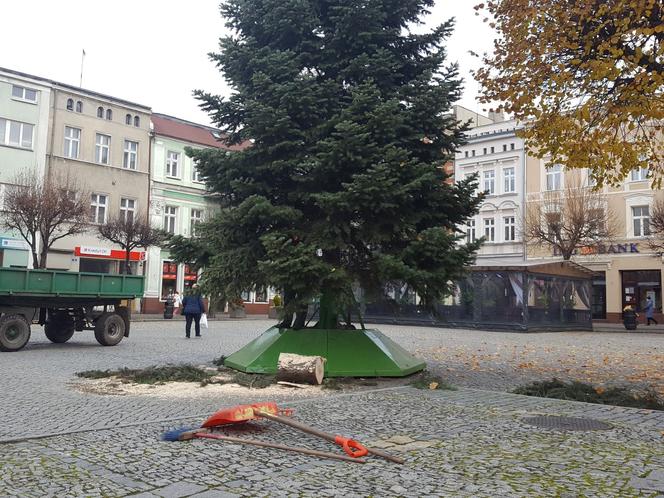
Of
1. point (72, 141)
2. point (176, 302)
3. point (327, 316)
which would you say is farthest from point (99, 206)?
point (327, 316)

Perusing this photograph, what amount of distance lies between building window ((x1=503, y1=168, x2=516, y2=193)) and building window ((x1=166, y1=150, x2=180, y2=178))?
23.0 metres

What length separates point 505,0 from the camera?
10852mm

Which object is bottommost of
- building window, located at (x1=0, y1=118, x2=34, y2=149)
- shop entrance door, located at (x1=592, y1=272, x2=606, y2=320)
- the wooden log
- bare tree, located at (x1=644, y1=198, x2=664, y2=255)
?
the wooden log

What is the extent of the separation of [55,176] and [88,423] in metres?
29.8

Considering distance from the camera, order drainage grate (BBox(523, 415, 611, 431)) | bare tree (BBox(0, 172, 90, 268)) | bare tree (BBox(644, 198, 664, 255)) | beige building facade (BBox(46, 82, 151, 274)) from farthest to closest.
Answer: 1. beige building facade (BBox(46, 82, 151, 274))
2. bare tree (BBox(644, 198, 664, 255))
3. bare tree (BBox(0, 172, 90, 268))
4. drainage grate (BBox(523, 415, 611, 431))

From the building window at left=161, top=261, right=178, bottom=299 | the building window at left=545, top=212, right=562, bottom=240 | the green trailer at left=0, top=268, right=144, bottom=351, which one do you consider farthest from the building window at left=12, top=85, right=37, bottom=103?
the building window at left=545, top=212, right=562, bottom=240

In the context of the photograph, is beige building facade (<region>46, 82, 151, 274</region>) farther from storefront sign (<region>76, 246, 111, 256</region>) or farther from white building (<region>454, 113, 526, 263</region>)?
white building (<region>454, 113, 526, 263</region>)

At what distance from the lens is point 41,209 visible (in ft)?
87.5

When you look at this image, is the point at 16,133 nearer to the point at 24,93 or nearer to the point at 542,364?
the point at 24,93

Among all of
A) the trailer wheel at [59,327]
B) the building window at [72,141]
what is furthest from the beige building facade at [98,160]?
the trailer wheel at [59,327]

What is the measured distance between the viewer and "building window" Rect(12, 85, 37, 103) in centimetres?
3269

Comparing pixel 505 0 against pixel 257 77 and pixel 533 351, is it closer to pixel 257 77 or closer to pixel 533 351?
pixel 257 77

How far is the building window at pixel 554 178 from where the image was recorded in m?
41.3

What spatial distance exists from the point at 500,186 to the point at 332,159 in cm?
3755
